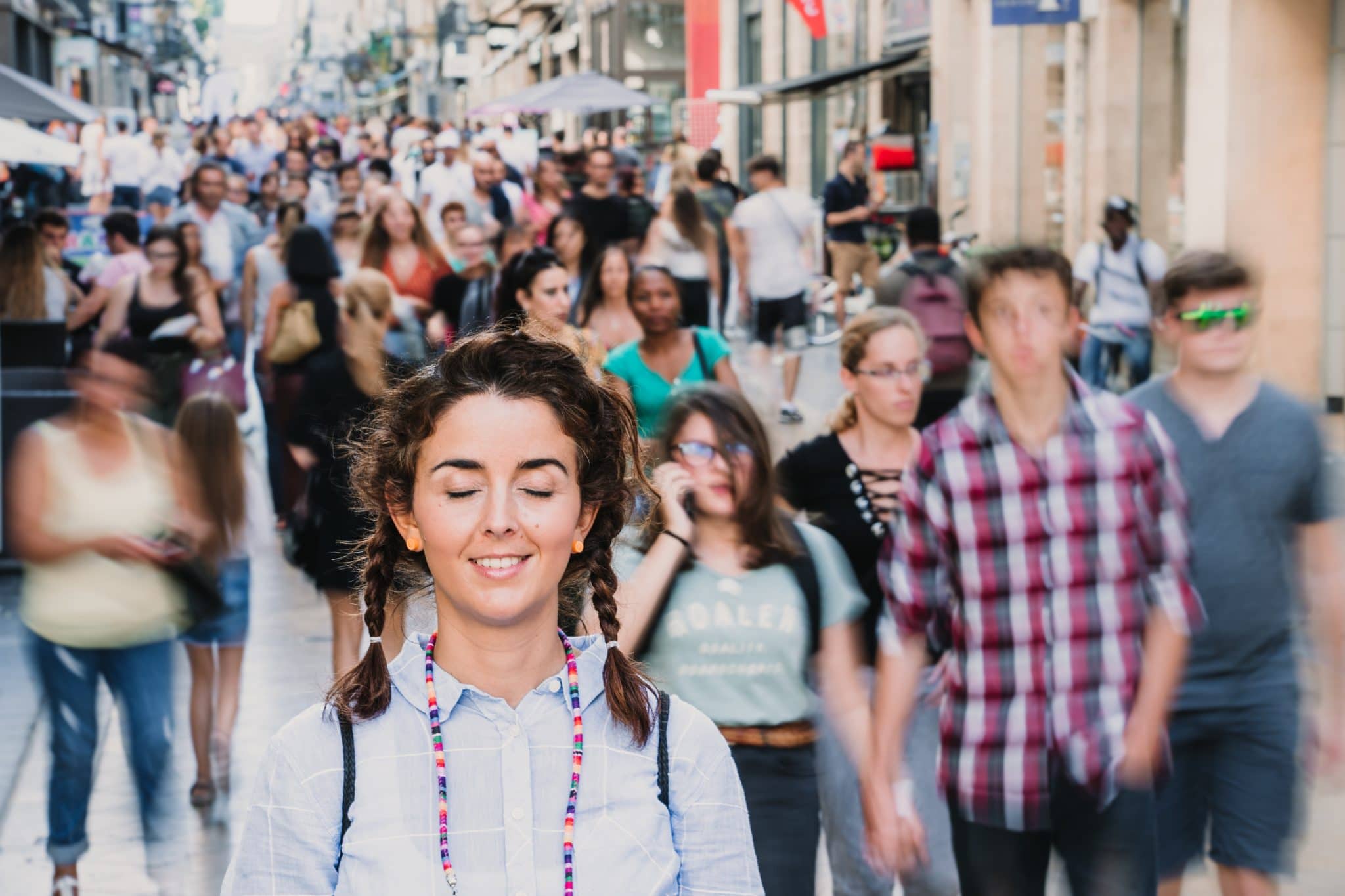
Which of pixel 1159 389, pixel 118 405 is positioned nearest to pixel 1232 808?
pixel 1159 389

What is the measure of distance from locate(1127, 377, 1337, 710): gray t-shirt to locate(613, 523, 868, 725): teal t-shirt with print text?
35.9 inches

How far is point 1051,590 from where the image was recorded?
12.5 feet

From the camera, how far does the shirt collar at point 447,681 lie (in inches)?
87.0

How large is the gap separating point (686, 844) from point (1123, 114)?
16863 millimetres

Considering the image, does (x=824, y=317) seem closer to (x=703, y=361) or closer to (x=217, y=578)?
(x=703, y=361)

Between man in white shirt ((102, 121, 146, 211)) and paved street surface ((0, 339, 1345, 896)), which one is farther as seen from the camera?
man in white shirt ((102, 121, 146, 211))

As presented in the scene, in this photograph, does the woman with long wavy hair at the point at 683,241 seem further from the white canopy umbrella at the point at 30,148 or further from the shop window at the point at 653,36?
the shop window at the point at 653,36

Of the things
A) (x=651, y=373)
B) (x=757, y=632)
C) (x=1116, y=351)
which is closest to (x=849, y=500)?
(x=757, y=632)

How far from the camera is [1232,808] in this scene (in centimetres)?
439

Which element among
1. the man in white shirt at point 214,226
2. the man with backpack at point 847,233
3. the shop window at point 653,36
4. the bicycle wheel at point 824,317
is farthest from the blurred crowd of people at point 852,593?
the shop window at point 653,36

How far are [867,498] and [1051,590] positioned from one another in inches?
42.2

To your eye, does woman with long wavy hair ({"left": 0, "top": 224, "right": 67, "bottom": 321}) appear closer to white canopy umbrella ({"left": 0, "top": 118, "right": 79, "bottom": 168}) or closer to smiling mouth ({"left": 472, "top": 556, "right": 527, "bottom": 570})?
white canopy umbrella ({"left": 0, "top": 118, "right": 79, "bottom": 168})

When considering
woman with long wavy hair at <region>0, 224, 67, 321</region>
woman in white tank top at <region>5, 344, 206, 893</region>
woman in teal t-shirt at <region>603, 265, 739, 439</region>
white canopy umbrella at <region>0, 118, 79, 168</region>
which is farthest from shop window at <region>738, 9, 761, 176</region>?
woman in white tank top at <region>5, 344, 206, 893</region>

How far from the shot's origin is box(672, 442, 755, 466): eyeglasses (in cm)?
443
